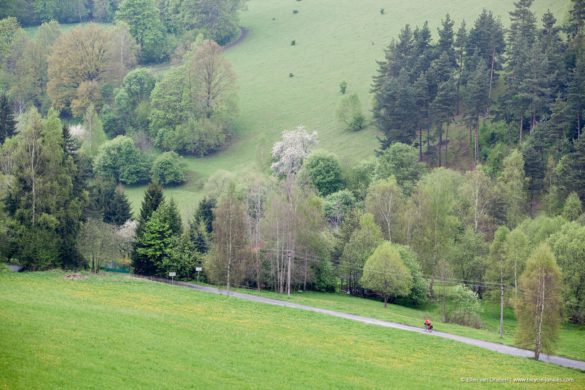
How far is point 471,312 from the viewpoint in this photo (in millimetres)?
72938

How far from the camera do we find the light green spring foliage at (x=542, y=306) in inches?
2270

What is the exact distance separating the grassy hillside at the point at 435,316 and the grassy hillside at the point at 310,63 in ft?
111

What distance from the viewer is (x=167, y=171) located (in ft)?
380

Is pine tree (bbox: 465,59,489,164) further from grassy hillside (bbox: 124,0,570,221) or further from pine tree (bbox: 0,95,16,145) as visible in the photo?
pine tree (bbox: 0,95,16,145)

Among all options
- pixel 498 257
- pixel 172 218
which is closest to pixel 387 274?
pixel 498 257

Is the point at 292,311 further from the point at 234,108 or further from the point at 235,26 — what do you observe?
the point at 235,26

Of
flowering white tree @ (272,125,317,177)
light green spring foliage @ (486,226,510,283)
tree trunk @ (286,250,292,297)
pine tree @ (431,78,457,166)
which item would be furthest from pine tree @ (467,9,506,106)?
tree trunk @ (286,250,292,297)

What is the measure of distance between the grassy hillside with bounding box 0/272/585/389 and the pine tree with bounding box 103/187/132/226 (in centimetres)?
2729

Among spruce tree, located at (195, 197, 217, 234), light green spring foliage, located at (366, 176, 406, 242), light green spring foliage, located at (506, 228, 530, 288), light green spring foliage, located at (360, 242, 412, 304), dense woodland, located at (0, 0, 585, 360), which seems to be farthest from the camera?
spruce tree, located at (195, 197, 217, 234)

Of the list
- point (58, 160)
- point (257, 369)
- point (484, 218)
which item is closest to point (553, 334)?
point (257, 369)

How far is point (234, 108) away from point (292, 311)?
70.6m

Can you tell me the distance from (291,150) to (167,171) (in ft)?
54.4

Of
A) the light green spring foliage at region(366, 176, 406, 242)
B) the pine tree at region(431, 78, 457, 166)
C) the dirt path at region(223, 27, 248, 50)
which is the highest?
the dirt path at region(223, 27, 248, 50)

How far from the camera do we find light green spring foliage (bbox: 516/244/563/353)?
5766cm
